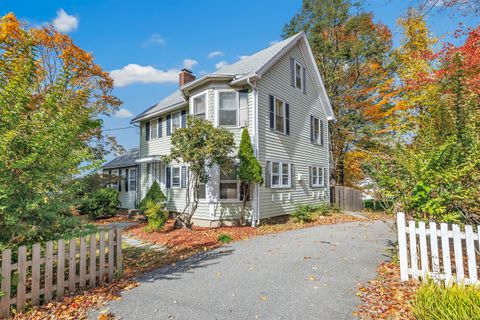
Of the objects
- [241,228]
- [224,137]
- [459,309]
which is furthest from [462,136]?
[241,228]

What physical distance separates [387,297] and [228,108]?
30.7ft

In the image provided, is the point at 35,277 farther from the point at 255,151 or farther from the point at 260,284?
the point at 255,151

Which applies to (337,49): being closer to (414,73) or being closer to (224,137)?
(414,73)

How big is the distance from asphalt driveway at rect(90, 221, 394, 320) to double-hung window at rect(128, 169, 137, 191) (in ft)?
37.5

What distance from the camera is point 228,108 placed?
11766 mm

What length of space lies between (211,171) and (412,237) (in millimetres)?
8096

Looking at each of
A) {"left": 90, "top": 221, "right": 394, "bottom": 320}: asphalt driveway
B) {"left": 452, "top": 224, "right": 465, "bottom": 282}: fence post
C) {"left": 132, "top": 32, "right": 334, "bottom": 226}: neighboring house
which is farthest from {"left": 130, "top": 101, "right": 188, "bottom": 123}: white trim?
{"left": 452, "top": 224, "right": 465, "bottom": 282}: fence post

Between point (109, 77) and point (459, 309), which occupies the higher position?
point (109, 77)

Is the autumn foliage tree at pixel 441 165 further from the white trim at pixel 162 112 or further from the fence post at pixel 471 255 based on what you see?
the white trim at pixel 162 112

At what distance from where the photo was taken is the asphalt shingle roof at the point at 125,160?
17.9 m

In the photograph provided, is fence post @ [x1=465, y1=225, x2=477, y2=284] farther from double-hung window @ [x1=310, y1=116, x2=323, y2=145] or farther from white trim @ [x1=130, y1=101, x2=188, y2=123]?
double-hung window @ [x1=310, y1=116, x2=323, y2=145]

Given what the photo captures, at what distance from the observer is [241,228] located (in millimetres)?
10648

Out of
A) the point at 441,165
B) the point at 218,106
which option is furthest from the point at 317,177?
the point at 441,165

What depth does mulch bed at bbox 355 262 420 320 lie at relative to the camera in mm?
3557
